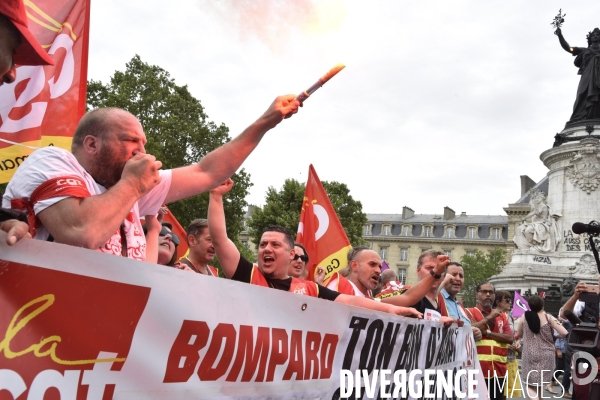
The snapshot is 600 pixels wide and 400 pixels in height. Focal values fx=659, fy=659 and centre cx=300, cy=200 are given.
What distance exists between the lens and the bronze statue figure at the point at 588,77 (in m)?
29.4

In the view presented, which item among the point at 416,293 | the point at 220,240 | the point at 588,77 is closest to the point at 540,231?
the point at 588,77

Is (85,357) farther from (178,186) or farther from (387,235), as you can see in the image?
(387,235)

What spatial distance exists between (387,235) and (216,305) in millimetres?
94126

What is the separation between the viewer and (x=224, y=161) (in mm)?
3504

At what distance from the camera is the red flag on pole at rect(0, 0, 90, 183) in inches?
196

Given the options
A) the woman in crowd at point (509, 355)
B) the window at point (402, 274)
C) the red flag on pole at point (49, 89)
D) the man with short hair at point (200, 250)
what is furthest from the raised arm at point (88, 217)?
the window at point (402, 274)

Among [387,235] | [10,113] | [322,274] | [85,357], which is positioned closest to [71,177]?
[85,357]

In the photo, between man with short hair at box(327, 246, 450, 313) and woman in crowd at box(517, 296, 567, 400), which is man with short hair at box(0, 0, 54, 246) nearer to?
man with short hair at box(327, 246, 450, 313)

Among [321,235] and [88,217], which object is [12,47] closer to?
[88,217]

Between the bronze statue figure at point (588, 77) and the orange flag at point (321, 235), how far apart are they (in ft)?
73.3

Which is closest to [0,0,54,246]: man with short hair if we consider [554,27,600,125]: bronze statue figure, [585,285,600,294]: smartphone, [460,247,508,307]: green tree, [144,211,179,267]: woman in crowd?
[144,211,179,267]: woman in crowd

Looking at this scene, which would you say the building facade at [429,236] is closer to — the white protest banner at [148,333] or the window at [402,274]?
the window at [402,274]

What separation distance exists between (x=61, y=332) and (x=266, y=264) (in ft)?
9.12

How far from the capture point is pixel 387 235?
95.8 metres
